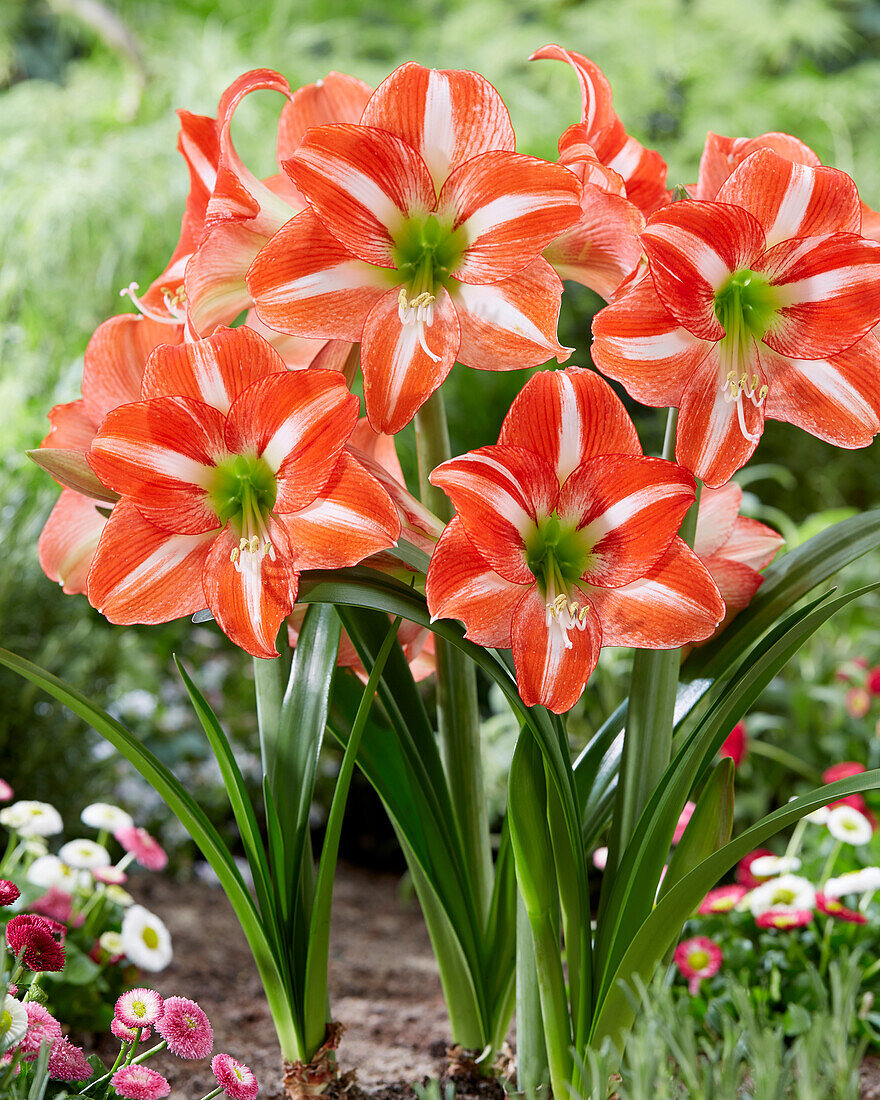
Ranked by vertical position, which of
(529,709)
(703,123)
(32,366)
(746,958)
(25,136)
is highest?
(703,123)

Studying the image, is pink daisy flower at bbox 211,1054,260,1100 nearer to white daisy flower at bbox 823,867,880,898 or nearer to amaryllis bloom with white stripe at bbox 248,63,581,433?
amaryllis bloom with white stripe at bbox 248,63,581,433

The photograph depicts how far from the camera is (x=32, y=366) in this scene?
224cm

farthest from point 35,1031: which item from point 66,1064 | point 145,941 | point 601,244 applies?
point 601,244

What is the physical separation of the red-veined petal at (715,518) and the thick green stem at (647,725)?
0.05 m

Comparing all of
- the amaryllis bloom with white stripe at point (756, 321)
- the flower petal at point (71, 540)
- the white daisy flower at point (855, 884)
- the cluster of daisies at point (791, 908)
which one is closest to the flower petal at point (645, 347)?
the amaryllis bloom with white stripe at point (756, 321)

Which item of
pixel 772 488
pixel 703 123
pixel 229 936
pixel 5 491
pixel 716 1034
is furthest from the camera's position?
pixel 703 123

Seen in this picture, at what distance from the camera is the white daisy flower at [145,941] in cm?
98

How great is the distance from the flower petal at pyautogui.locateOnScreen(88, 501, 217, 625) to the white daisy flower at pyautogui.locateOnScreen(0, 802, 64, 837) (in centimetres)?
57

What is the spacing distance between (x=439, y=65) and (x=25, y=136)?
6.15ft

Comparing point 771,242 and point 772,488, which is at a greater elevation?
point 772,488

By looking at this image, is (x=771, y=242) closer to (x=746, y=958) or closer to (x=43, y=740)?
(x=746, y=958)

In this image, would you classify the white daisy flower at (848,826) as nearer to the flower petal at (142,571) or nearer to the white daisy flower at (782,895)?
the white daisy flower at (782,895)

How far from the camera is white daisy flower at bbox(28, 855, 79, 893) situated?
3.26 ft

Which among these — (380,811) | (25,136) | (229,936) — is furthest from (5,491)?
(25,136)
